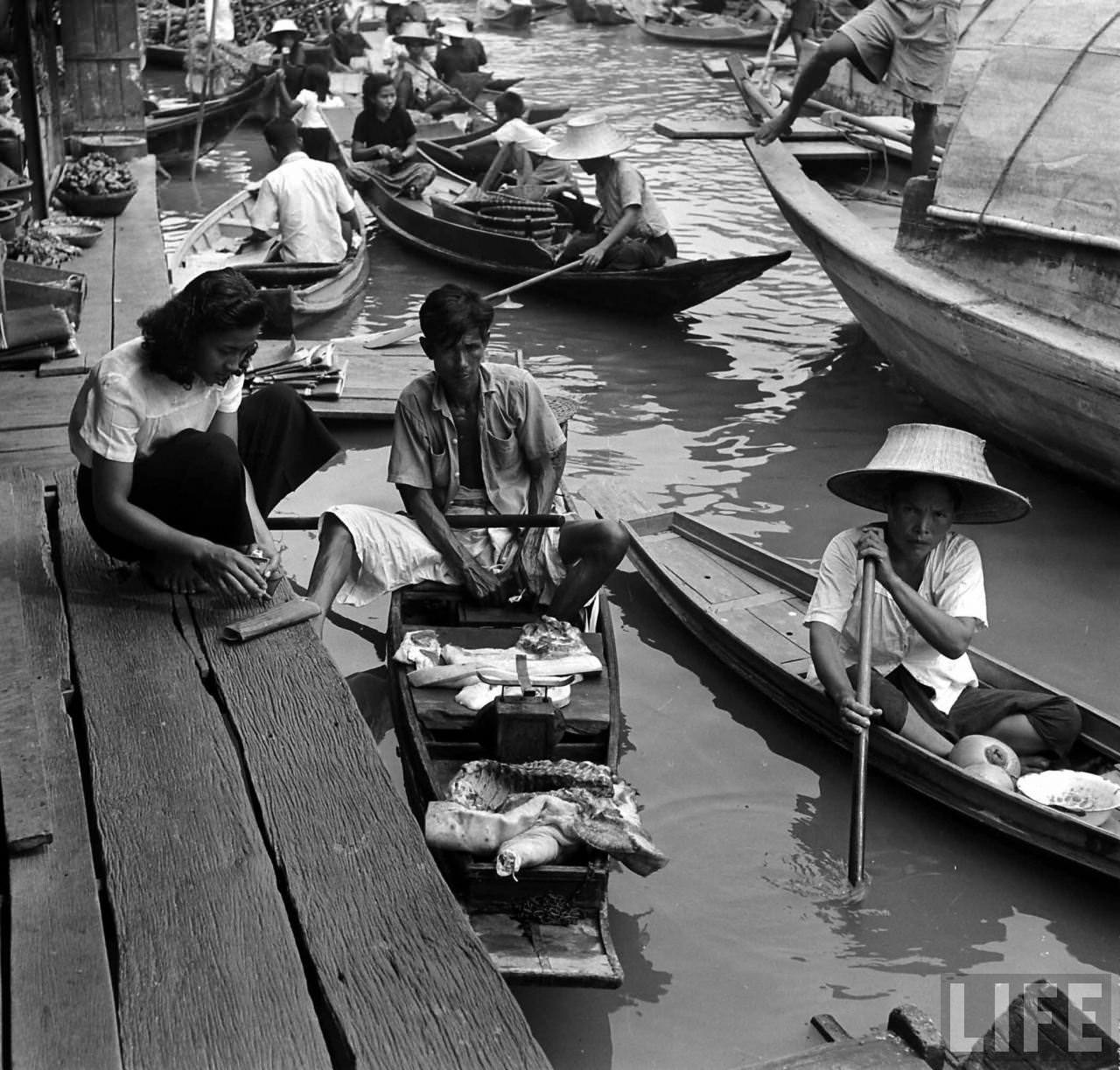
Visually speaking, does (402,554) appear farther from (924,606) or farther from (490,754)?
(924,606)

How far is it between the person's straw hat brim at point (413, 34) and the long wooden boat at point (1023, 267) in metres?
10.9

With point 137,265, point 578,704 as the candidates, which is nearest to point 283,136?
point 137,265

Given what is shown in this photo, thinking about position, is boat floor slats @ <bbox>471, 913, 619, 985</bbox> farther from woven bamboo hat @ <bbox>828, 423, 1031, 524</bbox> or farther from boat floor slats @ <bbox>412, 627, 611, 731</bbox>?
woven bamboo hat @ <bbox>828, 423, 1031, 524</bbox>

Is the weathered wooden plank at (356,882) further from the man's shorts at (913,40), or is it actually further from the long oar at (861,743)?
the man's shorts at (913,40)

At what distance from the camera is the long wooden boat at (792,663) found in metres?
3.61

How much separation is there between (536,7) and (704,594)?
24364 millimetres

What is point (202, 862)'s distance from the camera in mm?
2539

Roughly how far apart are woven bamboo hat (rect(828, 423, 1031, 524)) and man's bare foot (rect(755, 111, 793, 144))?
16.1ft

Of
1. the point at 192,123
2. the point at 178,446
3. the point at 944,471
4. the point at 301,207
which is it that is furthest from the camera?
the point at 192,123

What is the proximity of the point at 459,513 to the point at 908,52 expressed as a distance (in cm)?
461

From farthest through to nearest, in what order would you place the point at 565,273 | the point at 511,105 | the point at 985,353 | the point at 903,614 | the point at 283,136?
the point at 511,105
the point at 283,136
the point at 565,273
the point at 985,353
the point at 903,614

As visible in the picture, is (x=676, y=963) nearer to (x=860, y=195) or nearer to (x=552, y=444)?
(x=552, y=444)

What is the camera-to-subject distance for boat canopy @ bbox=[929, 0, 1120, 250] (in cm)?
591

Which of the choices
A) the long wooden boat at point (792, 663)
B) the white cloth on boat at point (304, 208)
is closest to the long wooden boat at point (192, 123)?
the white cloth on boat at point (304, 208)
